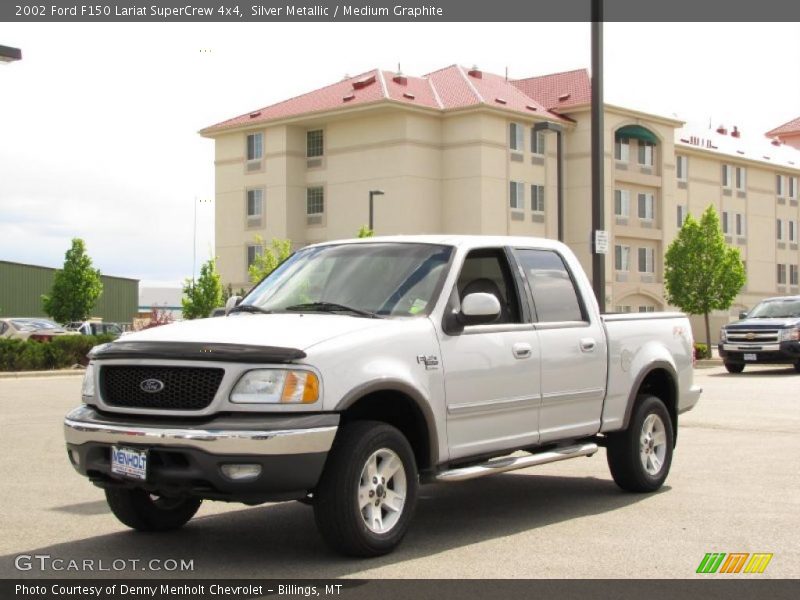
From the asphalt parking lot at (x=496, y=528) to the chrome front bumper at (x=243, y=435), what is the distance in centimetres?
72

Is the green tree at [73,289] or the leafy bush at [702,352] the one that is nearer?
the leafy bush at [702,352]

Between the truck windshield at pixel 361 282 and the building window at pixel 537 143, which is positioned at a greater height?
the building window at pixel 537 143

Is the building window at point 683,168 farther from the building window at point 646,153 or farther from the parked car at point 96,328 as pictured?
the parked car at point 96,328

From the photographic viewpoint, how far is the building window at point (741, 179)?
7925 cm

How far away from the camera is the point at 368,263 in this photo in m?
8.17

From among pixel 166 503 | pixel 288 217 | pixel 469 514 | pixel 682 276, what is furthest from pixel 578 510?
pixel 288 217

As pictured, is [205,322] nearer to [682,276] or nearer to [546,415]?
[546,415]

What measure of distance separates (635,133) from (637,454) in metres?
60.0

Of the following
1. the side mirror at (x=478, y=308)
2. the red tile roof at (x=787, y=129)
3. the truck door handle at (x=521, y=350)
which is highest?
the red tile roof at (x=787, y=129)

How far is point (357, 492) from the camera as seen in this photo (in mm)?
6680

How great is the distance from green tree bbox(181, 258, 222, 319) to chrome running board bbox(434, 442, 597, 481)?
50547 mm

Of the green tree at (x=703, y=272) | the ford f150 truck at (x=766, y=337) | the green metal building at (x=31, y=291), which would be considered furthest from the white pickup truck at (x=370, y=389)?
the green metal building at (x=31, y=291)

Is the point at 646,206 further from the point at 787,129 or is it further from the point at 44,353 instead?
the point at 44,353

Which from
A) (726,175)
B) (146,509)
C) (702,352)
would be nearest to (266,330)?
(146,509)
